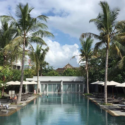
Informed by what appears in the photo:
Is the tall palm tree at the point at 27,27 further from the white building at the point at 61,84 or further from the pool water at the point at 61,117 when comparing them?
the white building at the point at 61,84

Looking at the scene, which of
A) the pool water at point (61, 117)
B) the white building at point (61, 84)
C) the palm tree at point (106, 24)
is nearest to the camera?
the pool water at point (61, 117)

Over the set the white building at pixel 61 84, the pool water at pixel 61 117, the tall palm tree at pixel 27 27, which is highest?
the tall palm tree at pixel 27 27

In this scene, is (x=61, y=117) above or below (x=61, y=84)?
below

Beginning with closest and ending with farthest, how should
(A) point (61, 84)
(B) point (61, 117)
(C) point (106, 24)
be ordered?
(B) point (61, 117), (C) point (106, 24), (A) point (61, 84)

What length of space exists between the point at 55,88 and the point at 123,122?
28.7 metres

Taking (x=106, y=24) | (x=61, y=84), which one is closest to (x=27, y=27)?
(x=106, y=24)

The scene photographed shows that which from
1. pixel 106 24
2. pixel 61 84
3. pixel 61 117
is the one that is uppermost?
pixel 106 24

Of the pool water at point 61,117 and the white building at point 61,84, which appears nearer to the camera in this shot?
the pool water at point 61,117

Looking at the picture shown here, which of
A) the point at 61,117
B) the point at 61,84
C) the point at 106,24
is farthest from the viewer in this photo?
the point at 61,84

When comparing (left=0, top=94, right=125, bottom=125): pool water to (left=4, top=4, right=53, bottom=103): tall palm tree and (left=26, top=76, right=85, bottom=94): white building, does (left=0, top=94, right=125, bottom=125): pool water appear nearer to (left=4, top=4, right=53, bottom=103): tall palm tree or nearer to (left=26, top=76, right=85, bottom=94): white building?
(left=4, top=4, right=53, bottom=103): tall palm tree

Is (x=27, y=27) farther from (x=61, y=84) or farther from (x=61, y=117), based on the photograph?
(x=61, y=84)

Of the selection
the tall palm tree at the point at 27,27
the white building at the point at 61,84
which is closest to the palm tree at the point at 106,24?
the tall palm tree at the point at 27,27

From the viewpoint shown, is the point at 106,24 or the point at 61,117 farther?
the point at 106,24

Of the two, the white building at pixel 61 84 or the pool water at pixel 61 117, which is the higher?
the white building at pixel 61 84
